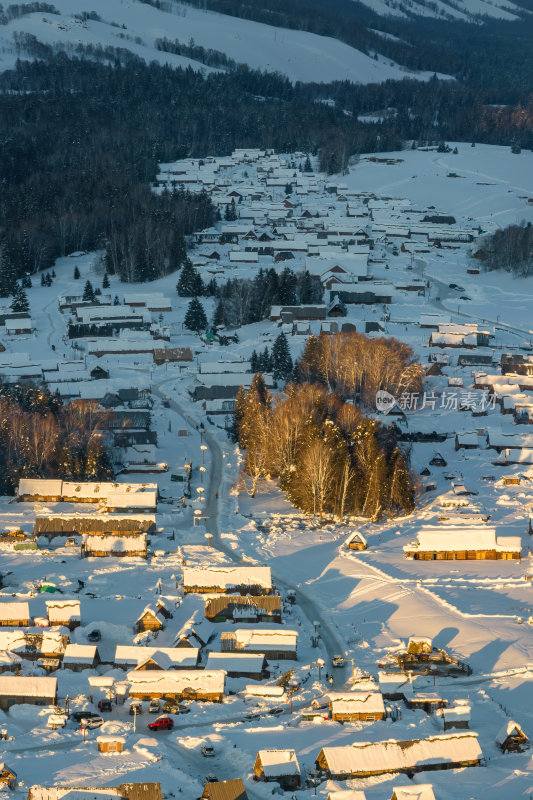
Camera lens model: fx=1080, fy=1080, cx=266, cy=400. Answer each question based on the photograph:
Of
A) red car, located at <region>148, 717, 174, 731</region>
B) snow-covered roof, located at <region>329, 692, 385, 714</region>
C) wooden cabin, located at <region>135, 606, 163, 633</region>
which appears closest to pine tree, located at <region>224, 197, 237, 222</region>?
wooden cabin, located at <region>135, 606, 163, 633</region>

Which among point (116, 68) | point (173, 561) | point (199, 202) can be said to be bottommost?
point (173, 561)

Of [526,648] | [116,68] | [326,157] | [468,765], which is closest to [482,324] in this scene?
[526,648]

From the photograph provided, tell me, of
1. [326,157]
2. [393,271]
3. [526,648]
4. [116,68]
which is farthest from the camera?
[116,68]

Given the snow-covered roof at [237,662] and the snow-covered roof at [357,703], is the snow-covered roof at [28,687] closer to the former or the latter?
Result: the snow-covered roof at [237,662]

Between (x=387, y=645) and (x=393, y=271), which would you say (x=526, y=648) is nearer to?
(x=387, y=645)

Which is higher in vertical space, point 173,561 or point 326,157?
→ point 326,157

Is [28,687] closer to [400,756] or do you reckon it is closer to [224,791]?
[224,791]

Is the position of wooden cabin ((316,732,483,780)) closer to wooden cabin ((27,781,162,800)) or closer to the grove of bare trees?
wooden cabin ((27,781,162,800))
